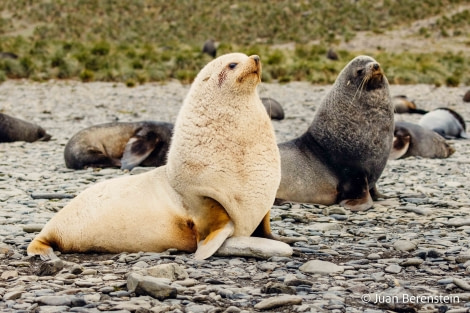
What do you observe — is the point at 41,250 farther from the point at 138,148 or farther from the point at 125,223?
the point at 138,148

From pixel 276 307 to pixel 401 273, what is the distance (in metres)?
0.96

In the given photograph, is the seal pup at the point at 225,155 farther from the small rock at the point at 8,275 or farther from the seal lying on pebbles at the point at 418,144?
the seal lying on pebbles at the point at 418,144

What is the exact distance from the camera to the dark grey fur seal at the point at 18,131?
34.0 ft

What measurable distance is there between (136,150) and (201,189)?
4376mm

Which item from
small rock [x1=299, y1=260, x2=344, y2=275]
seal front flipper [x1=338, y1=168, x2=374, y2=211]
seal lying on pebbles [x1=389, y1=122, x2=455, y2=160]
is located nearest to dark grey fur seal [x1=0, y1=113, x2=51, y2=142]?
seal lying on pebbles [x1=389, y1=122, x2=455, y2=160]

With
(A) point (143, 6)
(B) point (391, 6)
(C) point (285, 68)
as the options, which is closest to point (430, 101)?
(C) point (285, 68)

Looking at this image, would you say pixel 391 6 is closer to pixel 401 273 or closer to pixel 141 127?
pixel 141 127

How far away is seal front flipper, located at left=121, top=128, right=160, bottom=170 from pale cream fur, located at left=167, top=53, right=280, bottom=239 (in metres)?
3.91

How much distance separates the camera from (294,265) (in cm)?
400

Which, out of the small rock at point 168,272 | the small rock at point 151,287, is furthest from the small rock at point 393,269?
the small rock at point 151,287

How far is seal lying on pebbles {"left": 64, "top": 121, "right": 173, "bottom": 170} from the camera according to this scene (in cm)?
838

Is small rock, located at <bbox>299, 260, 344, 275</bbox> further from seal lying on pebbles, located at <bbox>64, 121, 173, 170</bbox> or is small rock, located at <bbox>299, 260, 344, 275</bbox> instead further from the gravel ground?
seal lying on pebbles, located at <bbox>64, 121, 173, 170</bbox>

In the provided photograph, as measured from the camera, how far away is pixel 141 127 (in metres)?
8.82

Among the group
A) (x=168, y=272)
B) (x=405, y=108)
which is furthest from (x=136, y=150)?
(x=405, y=108)
